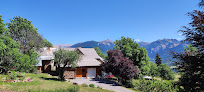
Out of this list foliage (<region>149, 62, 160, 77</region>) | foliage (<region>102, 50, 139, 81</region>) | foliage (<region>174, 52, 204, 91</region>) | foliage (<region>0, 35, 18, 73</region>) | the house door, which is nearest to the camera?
foliage (<region>174, 52, 204, 91</region>)

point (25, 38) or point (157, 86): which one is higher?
point (25, 38)

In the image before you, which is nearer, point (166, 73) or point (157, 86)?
point (157, 86)

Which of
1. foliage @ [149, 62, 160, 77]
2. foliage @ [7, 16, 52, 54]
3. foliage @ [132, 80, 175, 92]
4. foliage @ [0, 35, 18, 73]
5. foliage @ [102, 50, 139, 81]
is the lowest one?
foliage @ [149, 62, 160, 77]

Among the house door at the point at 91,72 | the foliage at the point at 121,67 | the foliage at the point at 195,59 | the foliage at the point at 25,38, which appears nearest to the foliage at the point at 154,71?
the house door at the point at 91,72

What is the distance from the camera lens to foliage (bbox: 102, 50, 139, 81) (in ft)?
73.8

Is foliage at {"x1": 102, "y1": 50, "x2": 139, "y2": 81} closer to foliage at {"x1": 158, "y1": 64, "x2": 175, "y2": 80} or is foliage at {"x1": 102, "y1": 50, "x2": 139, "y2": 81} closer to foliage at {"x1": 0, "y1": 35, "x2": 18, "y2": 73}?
foliage at {"x1": 0, "y1": 35, "x2": 18, "y2": 73}

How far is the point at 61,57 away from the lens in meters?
20.3

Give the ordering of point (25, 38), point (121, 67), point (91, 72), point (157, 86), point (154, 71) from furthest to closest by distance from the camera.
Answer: point (154, 71) < point (25, 38) < point (91, 72) < point (121, 67) < point (157, 86)

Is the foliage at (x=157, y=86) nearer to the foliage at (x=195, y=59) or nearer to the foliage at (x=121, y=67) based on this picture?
the foliage at (x=121, y=67)

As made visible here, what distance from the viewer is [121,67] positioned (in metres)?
23.3

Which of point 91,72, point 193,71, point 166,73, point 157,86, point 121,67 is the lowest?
point 166,73

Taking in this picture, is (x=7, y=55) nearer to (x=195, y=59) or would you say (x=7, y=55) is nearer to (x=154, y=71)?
(x=195, y=59)

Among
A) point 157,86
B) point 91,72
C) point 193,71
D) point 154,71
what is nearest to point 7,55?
point 91,72

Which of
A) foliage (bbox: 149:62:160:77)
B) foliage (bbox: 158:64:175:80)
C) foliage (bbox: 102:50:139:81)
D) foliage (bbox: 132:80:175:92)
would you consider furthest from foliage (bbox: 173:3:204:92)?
foliage (bbox: 149:62:160:77)
